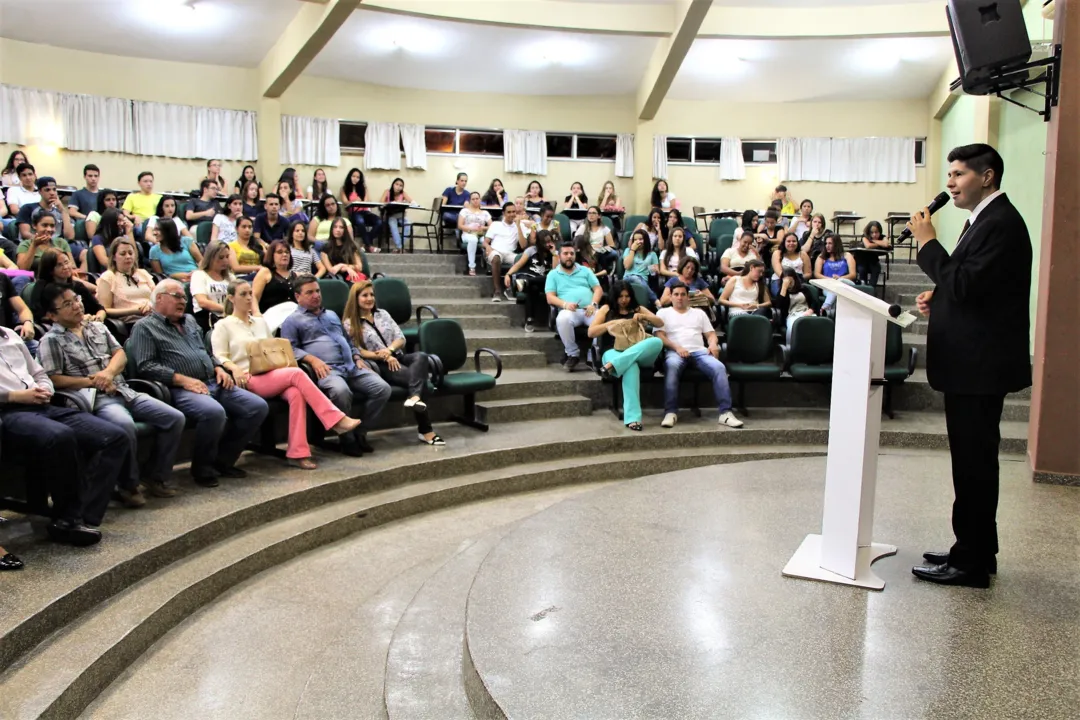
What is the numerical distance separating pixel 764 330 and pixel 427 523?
326 cm

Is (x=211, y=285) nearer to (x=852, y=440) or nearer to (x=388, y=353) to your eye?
(x=388, y=353)

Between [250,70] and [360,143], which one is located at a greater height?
[250,70]

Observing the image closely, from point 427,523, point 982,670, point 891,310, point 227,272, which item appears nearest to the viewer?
point 982,670

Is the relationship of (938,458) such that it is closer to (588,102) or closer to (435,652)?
(435,652)

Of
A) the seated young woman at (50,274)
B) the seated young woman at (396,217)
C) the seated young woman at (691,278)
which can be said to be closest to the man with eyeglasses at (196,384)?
the seated young woman at (50,274)

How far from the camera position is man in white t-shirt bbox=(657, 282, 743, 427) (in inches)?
244

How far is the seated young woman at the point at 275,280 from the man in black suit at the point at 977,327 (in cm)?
457

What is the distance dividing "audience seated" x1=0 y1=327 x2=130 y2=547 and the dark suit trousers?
3175mm

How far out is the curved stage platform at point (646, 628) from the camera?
7.32 feet

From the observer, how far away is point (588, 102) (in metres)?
13.0

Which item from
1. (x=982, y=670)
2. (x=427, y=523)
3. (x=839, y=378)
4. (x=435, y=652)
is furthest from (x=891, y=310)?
(x=427, y=523)

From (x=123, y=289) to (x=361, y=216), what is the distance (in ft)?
16.5

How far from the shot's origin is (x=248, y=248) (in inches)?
275

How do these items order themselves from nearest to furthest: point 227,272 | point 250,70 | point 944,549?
1. point 944,549
2. point 227,272
3. point 250,70
